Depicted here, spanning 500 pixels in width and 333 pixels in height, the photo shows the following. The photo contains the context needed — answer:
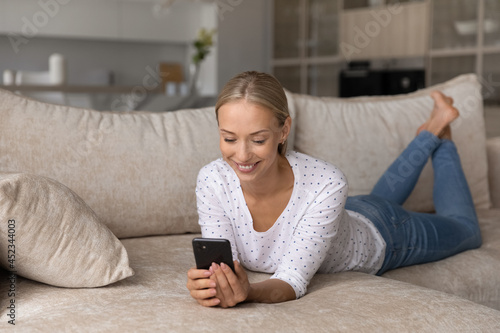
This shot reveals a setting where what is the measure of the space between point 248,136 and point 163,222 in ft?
2.21

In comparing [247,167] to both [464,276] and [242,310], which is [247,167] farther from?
[464,276]

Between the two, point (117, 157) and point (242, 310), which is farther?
point (117, 157)

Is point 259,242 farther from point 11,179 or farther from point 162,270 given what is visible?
point 11,179

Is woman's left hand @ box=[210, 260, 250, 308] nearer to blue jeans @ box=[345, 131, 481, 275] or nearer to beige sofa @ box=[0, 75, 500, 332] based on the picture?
beige sofa @ box=[0, 75, 500, 332]

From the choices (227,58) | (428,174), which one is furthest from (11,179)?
(227,58)

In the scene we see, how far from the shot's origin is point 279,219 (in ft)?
4.48

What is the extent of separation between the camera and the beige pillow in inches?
45.4

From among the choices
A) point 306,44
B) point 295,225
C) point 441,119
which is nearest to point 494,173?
point 441,119

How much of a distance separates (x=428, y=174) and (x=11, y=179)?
1.52m

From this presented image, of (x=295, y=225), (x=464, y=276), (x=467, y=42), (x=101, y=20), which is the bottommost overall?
(x=464, y=276)

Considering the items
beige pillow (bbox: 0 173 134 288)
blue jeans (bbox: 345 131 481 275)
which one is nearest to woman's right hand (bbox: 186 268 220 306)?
beige pillow (bbox: 0 173 134 288)

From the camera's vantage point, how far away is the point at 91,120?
1.77 meters

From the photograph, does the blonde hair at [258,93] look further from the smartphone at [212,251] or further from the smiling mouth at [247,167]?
the smartphone at [212,251]

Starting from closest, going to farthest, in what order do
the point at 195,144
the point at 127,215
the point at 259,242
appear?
1. the point at 259,242
2. the point at 127,215
3. the point at 195,144
